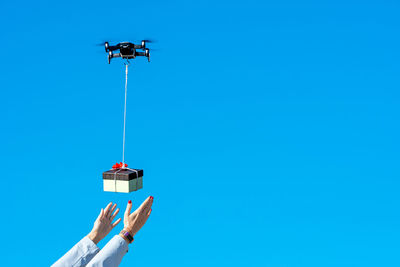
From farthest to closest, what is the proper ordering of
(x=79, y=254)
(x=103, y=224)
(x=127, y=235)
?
(x=103, y=224), (x=79, y=254), (x=127, y=235)

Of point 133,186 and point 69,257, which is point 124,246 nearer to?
point 69,257

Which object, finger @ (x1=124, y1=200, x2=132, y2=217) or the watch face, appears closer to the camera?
the watch face

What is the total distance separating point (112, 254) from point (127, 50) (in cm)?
212

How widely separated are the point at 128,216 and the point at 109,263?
438 mm

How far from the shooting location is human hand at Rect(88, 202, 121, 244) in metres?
3.05

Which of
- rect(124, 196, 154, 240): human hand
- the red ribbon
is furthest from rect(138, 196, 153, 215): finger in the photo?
the red ribbon

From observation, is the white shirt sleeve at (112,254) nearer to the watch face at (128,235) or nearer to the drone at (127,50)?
the watch face at (128,235)

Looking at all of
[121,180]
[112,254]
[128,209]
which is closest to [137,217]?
[128,209]

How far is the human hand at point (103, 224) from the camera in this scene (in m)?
3.05

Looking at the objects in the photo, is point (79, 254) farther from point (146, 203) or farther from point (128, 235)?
point (146, 203)

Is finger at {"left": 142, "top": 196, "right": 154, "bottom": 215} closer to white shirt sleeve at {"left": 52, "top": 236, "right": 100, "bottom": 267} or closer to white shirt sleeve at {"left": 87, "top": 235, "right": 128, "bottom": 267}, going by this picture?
white shirt sleeve at {"left": 87, "top": 235, "right": 128, "bottom": 267}

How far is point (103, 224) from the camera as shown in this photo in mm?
3143

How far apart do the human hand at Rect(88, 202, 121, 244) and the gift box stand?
0.52 m

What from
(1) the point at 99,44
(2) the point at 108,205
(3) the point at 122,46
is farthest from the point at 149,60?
(2) the point at 108,205
